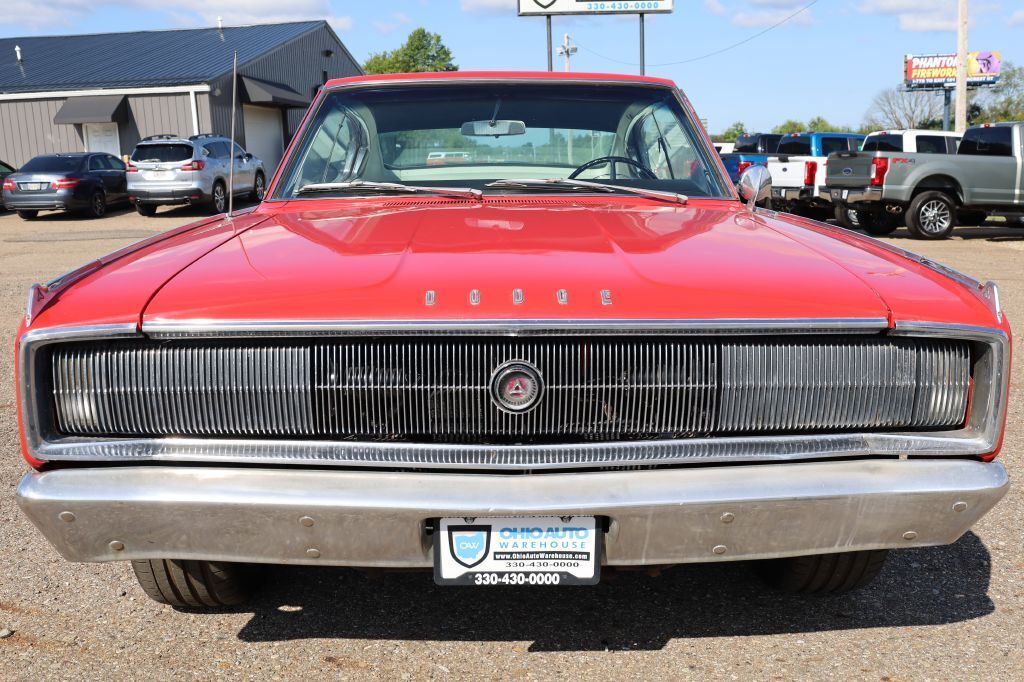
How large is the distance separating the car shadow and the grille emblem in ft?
2.35

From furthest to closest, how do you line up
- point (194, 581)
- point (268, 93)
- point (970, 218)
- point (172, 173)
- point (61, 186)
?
point (268, 93)
point (61, 186)
point (172, 173)
point (970, 218)
point (194, 581)

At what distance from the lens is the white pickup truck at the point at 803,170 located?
16.7 meters

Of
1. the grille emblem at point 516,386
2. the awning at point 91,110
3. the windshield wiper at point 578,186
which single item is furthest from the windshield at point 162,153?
the grille emblem at point 516,386

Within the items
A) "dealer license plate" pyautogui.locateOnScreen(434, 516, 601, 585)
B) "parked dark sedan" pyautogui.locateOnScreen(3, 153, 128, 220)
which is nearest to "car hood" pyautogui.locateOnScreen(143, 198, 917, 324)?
"dealer license plate" pyautogui.locateOnScreen(434, 516, 601, 585)

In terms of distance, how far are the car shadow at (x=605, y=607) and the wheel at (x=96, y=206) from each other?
20.0 meters

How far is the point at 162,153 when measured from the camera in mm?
20219

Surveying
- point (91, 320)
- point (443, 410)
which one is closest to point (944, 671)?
point (443, 410)

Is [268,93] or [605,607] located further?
[268,93]

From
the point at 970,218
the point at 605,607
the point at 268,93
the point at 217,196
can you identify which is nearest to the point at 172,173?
the point at 217,196

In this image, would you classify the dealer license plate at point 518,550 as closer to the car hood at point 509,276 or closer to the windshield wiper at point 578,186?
the car hood at point 509,276

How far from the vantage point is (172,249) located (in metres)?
2.71

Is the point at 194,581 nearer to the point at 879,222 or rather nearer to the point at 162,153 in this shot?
the point at 879,222

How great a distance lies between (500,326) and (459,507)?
42 cm

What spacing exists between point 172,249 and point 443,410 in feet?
3.40
